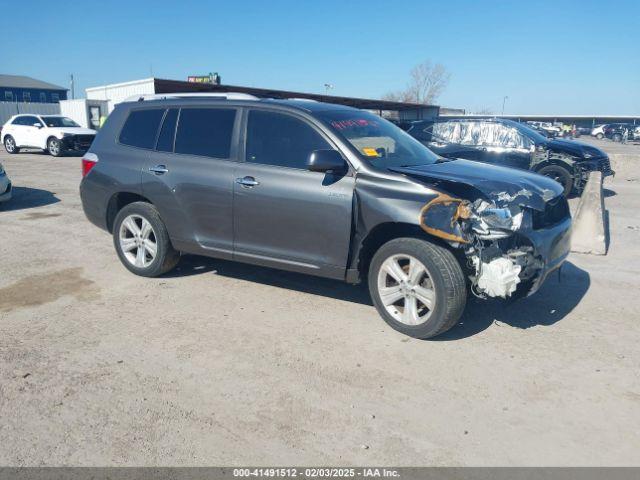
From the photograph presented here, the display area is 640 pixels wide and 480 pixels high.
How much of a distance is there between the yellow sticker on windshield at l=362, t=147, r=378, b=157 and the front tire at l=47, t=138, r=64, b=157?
1892 cm

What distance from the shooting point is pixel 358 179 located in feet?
14.1

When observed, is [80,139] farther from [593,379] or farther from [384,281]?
[593,379]

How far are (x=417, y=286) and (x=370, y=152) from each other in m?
1.30

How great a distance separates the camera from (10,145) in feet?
72.2

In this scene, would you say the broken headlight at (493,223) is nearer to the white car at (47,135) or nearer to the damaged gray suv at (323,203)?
the damaged gray suv at (323,203)

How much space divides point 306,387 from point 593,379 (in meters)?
2.01

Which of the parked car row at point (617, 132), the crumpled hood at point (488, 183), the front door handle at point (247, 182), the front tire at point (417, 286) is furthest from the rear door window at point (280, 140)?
the parked car row at point (617, 132)

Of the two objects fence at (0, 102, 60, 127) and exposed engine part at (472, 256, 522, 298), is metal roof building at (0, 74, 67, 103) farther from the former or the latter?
exposed engine part at (472, 256, 522, 298)

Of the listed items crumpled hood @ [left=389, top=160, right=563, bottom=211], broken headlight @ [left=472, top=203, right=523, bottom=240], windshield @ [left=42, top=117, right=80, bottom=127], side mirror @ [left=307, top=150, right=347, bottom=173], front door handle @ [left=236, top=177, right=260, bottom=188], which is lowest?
broken headlight @ [left=472, top=203, right=523, bottom=240]

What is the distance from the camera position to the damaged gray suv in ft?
13.1

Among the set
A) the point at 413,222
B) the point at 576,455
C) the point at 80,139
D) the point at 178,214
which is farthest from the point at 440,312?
the point at 80,139

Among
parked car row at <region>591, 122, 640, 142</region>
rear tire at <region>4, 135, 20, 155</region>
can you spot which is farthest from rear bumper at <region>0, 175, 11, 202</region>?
parked car row at <region>591, 122, 640, 142</region>

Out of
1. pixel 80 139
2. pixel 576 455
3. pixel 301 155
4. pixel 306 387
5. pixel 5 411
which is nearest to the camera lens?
pixel 576 455

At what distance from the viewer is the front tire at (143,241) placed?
5418 mm
